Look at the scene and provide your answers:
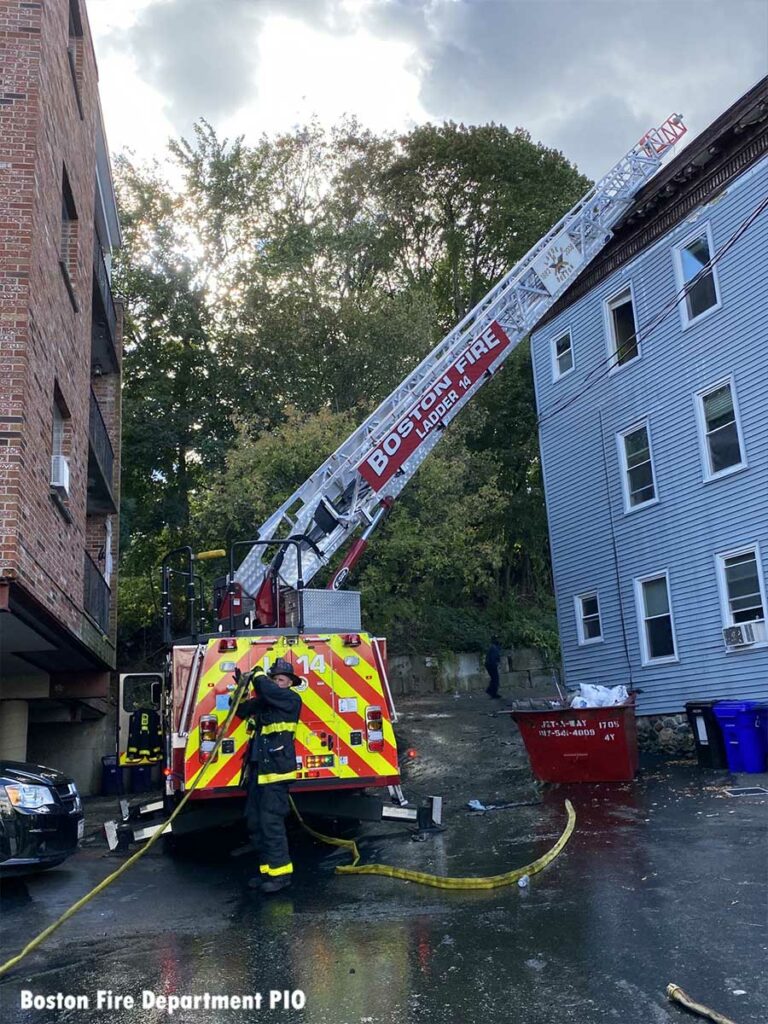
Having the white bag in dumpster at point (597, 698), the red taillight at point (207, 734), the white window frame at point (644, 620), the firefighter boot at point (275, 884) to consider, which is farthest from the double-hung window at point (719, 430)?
the firefighter boot at point (275, 884)

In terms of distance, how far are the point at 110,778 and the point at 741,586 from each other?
11.1 metres

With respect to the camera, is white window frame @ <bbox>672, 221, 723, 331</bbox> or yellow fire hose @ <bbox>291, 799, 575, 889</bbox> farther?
white window frame @ <bbox>672, 221, 723, 331</bbox>

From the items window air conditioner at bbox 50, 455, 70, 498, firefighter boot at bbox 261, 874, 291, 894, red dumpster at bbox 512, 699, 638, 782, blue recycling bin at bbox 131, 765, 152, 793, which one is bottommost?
firefighter boot at bbox 261, 874, 291, 894

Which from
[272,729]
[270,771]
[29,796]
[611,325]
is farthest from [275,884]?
[611,325]

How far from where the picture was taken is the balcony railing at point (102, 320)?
16.1 meters

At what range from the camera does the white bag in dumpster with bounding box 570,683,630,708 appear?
12406 millimetres

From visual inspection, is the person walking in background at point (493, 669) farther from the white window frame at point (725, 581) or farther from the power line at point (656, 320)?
the white window frame at point (725, 581)

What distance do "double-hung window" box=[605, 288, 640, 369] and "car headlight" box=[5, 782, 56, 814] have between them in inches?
524

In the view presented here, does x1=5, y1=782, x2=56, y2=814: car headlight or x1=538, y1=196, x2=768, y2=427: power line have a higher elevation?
x1=538, y1=196, x2=768, y2=427: power line

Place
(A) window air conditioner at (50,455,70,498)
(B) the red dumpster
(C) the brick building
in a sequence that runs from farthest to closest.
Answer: (B) the red dumpster → (A) window air conditioner at (50,455,70,498) → (C) the brick building

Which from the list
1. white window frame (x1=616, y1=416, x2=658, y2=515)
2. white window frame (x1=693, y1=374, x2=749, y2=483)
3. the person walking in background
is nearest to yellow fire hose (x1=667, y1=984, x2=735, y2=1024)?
white window frame (x1=693, y1=374, x2=749, y2=483)

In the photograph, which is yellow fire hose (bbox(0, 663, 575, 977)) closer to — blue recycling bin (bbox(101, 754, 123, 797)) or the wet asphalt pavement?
the wet asphalt pavement

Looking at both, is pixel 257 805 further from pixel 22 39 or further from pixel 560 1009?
pixel 22 39

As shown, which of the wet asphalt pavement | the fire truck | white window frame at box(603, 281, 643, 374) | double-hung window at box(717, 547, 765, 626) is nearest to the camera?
the wet asphalt pavement
